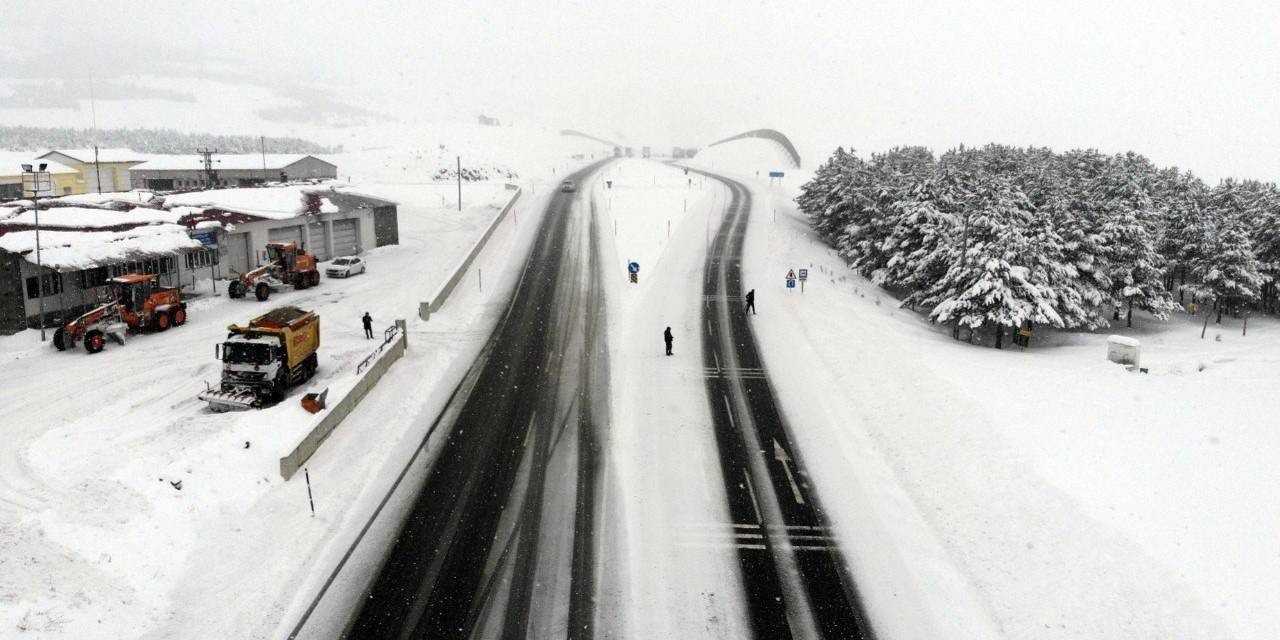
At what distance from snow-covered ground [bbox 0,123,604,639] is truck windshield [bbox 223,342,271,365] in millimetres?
1596

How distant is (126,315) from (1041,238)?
138ft

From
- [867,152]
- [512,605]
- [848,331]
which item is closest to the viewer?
[512,605]

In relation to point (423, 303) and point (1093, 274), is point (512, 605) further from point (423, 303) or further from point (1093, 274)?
point (1093, 274)

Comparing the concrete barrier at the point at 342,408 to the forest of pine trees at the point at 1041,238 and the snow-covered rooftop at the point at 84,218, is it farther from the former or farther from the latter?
the forest of pine trees at the point at 1041,238

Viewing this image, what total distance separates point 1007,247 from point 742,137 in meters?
124

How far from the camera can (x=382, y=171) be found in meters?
102

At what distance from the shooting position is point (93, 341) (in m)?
28.5

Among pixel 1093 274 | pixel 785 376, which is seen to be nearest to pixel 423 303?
pixel 785 376

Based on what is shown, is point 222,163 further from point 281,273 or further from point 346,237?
point 281,273

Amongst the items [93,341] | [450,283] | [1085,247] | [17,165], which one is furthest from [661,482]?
[17,165]

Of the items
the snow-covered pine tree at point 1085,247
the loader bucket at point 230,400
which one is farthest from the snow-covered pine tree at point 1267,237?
the loader bucket at point 230,400

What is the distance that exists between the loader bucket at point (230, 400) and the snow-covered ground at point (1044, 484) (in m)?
16.8

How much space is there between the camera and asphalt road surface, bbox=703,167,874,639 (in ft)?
43.6

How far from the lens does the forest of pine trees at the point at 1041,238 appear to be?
33.9m
